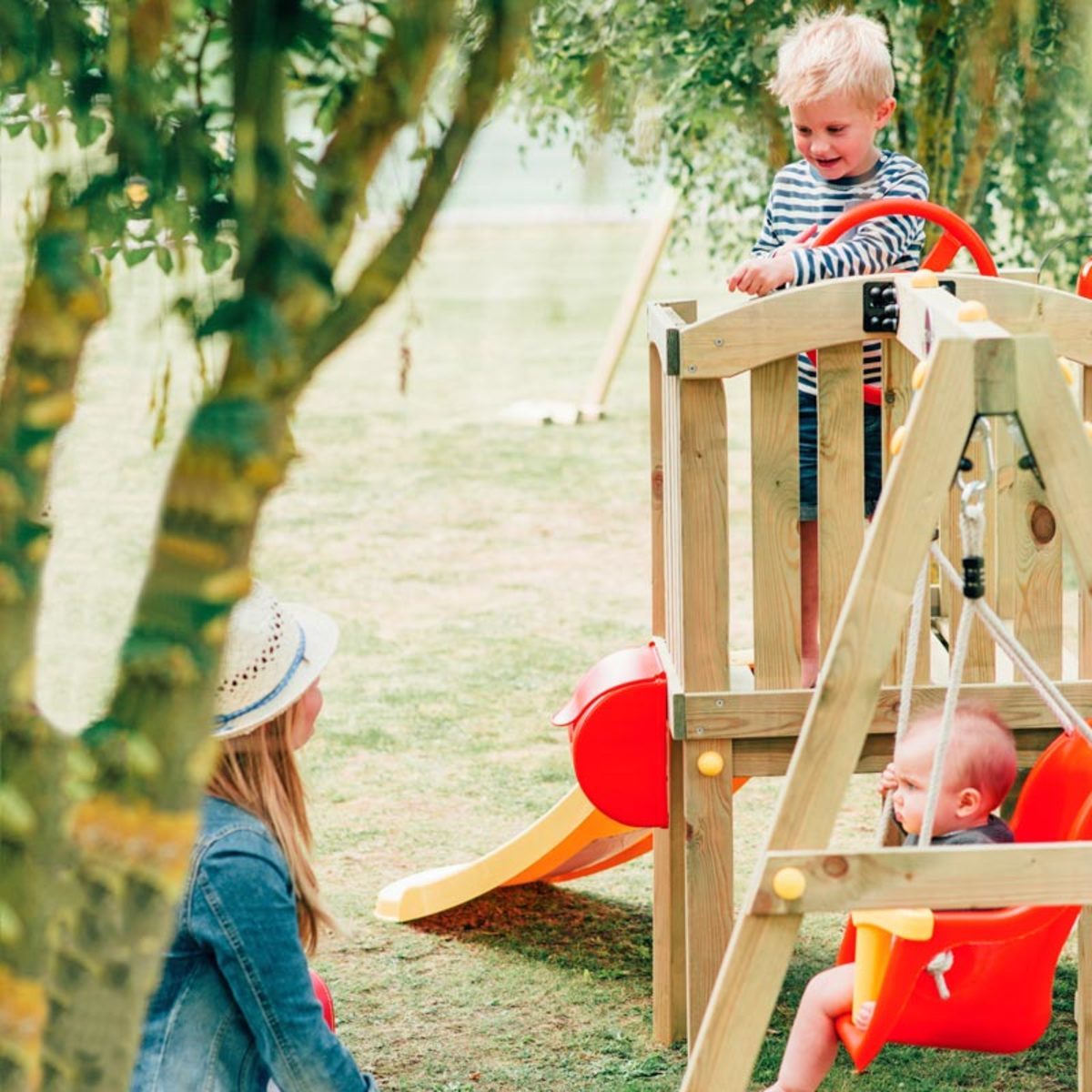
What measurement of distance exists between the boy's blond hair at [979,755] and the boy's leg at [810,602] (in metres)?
0.37

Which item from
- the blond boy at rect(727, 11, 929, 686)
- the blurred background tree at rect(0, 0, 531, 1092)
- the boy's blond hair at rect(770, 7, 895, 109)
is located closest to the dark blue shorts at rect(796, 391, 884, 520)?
the blond boy at rect(727, 11, 929, 686)

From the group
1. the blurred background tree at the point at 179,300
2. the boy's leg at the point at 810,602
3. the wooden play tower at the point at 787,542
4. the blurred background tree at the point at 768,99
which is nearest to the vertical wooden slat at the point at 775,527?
the wooden play tower at the point at 787,542


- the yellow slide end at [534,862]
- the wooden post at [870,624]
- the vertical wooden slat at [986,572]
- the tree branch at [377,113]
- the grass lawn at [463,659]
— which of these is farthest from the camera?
the yellow slide end at [534,862]

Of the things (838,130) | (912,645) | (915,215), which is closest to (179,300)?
(912,645)

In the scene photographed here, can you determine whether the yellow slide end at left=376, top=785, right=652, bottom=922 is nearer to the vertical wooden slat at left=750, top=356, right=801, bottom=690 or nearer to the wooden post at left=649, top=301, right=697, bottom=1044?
the wooden post at left=649, top=301, right=697, bottom=1044

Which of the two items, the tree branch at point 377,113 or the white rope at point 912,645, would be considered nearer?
the tree branch at point 377,113

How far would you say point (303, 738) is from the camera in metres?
2.40

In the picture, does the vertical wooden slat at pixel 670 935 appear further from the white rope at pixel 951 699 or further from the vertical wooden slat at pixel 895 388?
the white rope at pixel 951 699

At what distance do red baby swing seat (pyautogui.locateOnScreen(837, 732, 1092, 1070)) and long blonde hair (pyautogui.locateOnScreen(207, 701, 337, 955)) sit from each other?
2.86ft

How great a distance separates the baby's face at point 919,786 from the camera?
9.05ft

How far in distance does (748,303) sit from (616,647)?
10.8 feet

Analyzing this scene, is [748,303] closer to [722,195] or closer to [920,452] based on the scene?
[920,452]

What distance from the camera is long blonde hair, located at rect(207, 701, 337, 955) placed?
228cm

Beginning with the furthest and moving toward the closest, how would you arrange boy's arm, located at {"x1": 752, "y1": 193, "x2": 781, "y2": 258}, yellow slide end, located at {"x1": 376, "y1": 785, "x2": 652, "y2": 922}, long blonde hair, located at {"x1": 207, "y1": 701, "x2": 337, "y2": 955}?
yellow slide end, located at {"x1": 376, "y1": 785, "x2": 652, "y2": 922}
boy's arm, located at {"x1": 752, "y1": 193, "x2": 781, "y2": 258}
long blonde hair, located at {"x1": 207, "y1": 701, "x2": 337, "y2": 955}
